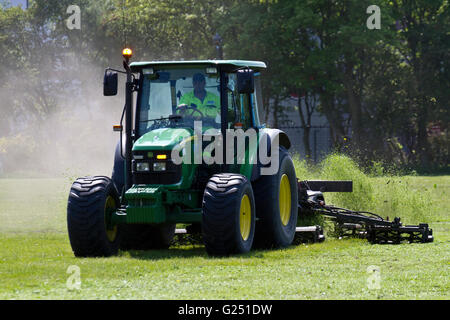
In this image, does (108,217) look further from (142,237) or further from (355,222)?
(355,222)

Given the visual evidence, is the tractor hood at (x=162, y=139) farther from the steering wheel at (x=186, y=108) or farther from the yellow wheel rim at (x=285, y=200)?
the yellow wheel rim at (x=285, y=200)

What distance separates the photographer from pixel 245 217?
39.2 ft

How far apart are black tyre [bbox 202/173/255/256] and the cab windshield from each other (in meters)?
1.21

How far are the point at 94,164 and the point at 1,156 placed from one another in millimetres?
18121

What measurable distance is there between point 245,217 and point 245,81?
1.76 meters

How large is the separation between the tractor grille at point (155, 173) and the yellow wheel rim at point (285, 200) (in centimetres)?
234

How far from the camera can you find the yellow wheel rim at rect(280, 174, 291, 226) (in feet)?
44.6

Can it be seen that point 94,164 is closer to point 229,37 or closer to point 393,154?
point 229,37

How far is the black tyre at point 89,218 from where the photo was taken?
37.7 ft

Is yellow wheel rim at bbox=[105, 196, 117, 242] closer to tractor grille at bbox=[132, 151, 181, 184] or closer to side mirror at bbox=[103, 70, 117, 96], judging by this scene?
tractor grille at bbox=[132, 151, 181, 184]

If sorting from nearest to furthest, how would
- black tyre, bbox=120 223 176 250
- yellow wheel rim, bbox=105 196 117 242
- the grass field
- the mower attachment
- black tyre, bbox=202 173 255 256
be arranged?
the grass field, black tyre, bbox=202 173 255 256, yellow wheel rim, bbox=105 196 117 242, black tyre, bbox=120 223 176 250, the mower attachment
